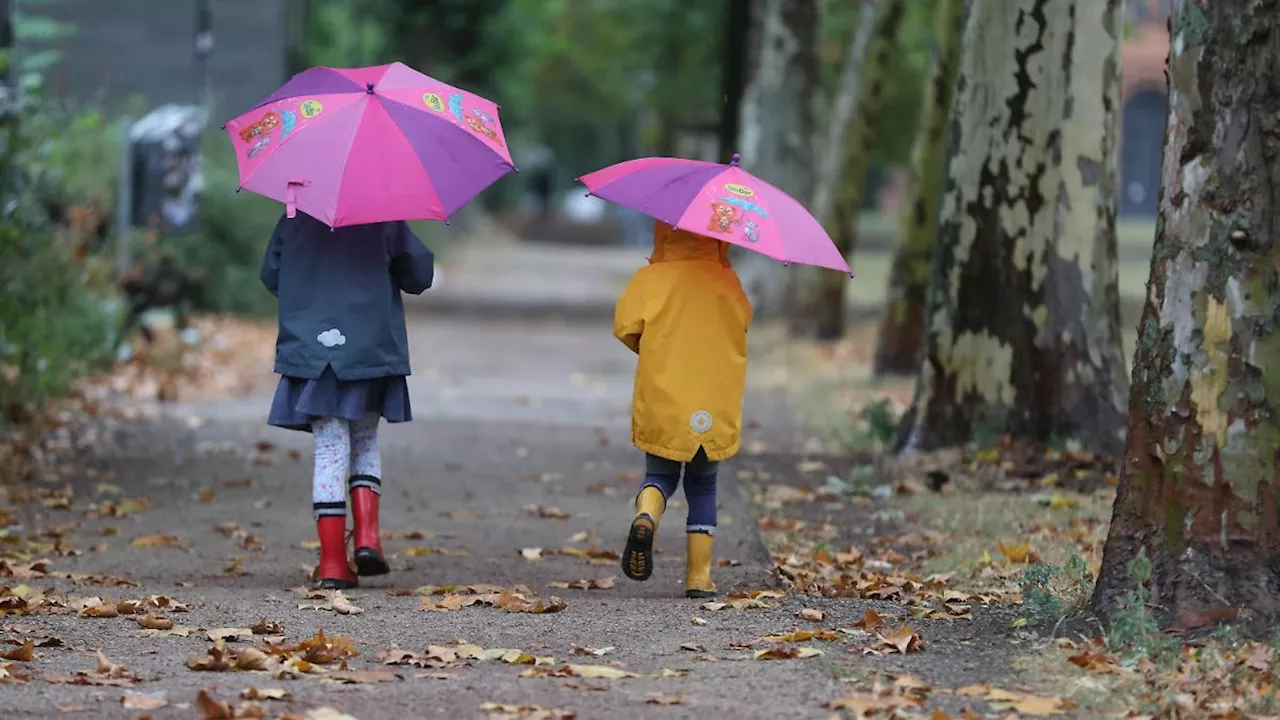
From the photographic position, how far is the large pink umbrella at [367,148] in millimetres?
6957

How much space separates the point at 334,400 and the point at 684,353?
1.37 meters

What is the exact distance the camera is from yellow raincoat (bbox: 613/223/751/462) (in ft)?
22.7

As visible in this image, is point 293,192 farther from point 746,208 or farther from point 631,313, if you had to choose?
point 746,208

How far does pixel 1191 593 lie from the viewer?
5758 millimetres

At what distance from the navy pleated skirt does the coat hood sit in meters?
1.08

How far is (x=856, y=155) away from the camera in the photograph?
2023cm

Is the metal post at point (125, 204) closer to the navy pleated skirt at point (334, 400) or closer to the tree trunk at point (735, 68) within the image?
the navy pleated skirt at point (334, 400)

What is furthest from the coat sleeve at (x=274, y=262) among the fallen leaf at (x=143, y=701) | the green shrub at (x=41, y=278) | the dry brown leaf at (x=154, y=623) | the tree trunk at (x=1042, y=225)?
the tree trunk at (x=1042, y=225)

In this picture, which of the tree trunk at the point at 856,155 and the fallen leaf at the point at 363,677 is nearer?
the fallen leaf at the point at 363,677

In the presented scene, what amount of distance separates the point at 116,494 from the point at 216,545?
A: 154 centimetres

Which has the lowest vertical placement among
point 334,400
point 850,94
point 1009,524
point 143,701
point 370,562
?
point 143,701

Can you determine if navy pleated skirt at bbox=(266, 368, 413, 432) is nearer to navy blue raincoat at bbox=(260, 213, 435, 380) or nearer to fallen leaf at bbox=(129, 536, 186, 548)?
navy blue raincoat at bbox=(260, 213, 435, 380)

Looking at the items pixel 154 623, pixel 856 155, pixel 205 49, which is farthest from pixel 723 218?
pixel 205 49

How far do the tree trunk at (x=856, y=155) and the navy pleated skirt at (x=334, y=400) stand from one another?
39.9 ft
